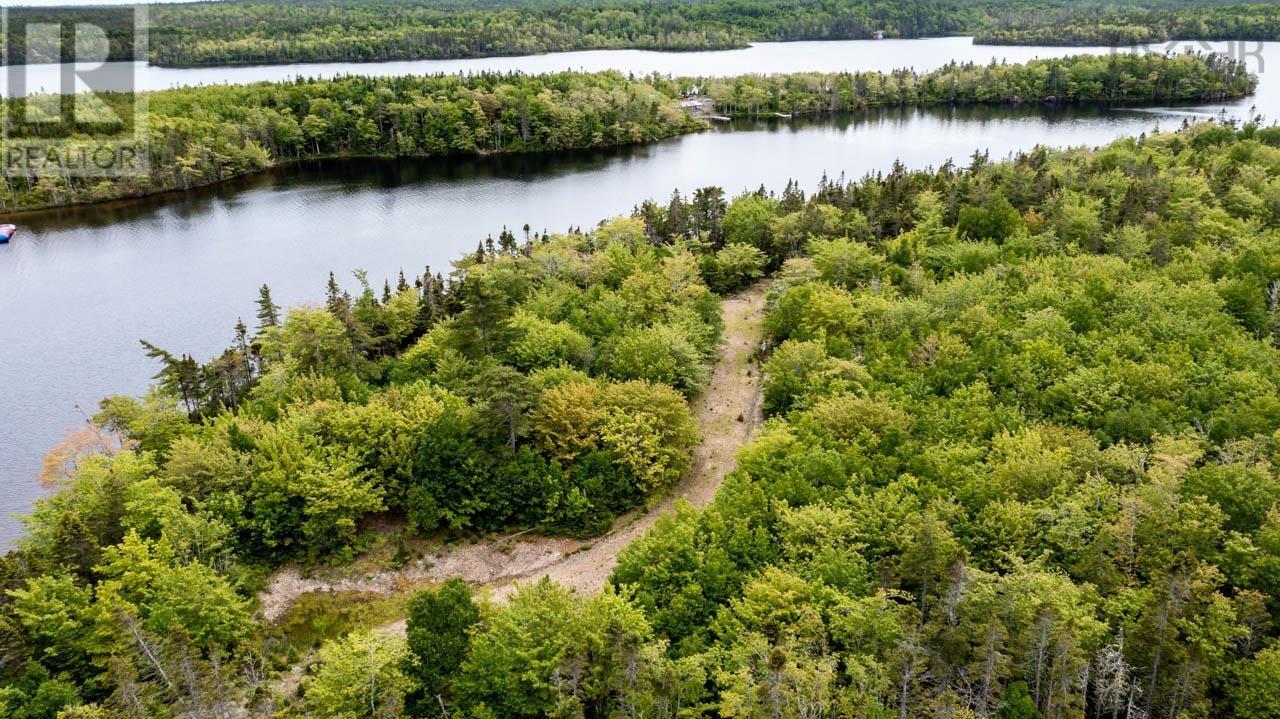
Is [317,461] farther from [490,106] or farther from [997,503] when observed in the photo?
[490,106]

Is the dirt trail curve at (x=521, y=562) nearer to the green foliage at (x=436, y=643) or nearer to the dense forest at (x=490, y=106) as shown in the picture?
the green foliage at (x=436, y=643)

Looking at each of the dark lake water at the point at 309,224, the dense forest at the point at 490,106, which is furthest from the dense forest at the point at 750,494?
the dense forest at the point at 490,106

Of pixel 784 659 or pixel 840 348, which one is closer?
pixel 784 659

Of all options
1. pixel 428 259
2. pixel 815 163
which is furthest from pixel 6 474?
pixel 815 163

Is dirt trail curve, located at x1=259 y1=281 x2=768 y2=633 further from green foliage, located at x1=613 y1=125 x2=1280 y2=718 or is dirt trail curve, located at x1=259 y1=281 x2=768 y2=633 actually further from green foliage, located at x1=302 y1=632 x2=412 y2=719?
green foliage, located at x1=302 y1=632 x2=412 y2=719

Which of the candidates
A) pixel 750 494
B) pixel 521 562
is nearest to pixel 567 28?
pixel 521 562

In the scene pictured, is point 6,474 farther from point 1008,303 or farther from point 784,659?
point 1008,303
